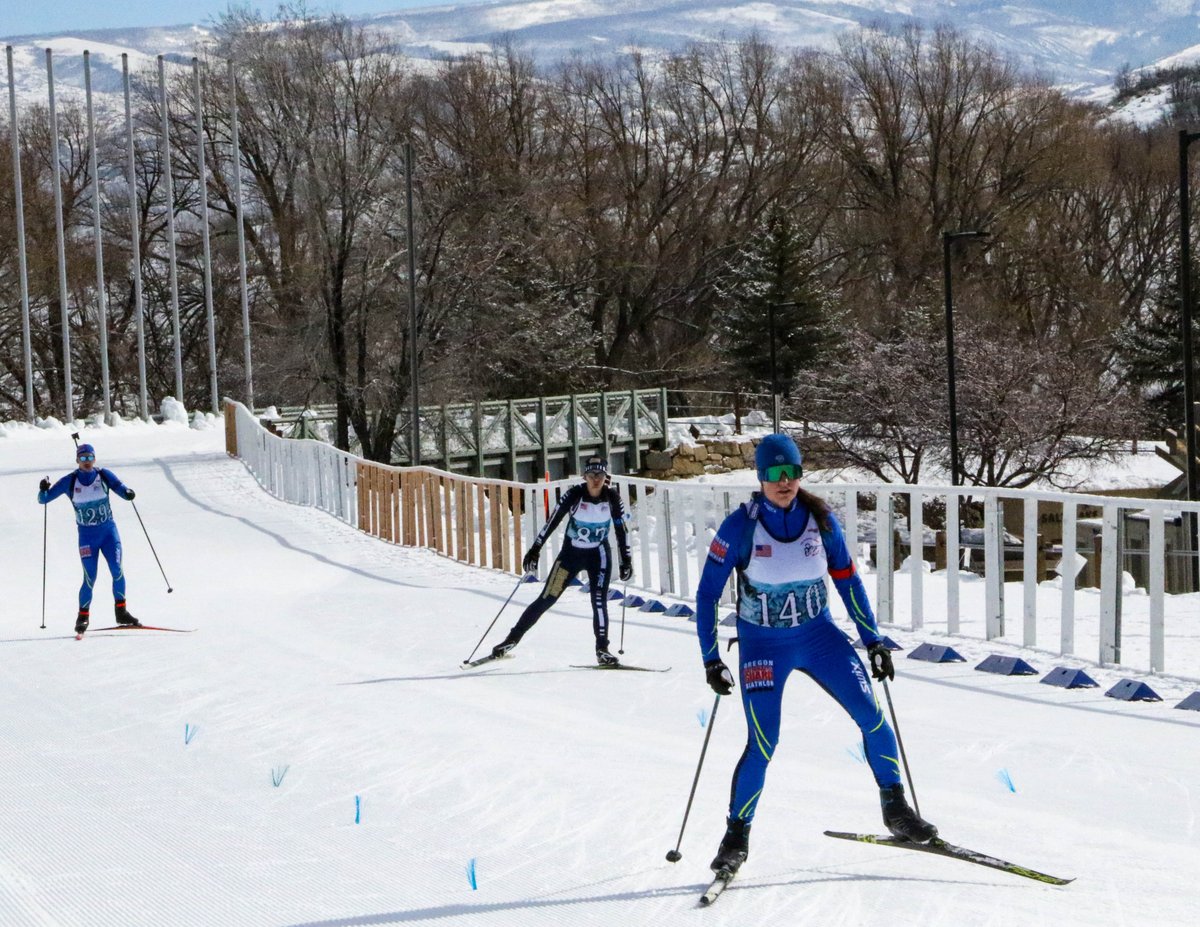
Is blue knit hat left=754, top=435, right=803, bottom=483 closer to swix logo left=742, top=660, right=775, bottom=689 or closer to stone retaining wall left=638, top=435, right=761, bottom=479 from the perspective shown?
swix logo left=742, top=660, right=775, bottom=689

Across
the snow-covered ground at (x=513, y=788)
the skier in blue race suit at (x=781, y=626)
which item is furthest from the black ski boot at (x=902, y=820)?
the snow-covered ground at (x=513, y=788)

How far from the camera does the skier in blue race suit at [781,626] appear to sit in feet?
18.3

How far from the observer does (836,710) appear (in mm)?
9047

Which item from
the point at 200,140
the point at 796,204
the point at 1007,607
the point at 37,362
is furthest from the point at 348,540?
the point at 796,204

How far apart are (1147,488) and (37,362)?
3845 centimetres

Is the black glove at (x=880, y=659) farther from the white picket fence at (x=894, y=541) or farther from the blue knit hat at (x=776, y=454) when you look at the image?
the white picket fence at (x=894, y=541)

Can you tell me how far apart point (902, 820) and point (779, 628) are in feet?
2.70

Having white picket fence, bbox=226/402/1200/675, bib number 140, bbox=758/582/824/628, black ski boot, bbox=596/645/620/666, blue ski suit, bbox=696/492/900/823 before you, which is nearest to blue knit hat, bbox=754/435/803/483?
blue ski suit, bbox=696/492/900/823

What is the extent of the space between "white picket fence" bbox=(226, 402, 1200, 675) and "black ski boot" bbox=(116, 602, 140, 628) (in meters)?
4.59

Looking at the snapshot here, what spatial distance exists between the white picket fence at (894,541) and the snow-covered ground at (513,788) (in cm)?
52

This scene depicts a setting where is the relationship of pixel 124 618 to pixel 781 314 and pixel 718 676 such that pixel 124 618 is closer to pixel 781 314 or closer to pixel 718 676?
pixel 718 676

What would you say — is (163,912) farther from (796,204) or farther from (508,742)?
(796,204)

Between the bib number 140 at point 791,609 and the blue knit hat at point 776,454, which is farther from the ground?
the blue knit hat at point 776,454

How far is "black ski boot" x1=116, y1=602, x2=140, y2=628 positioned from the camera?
13672 millimetres
